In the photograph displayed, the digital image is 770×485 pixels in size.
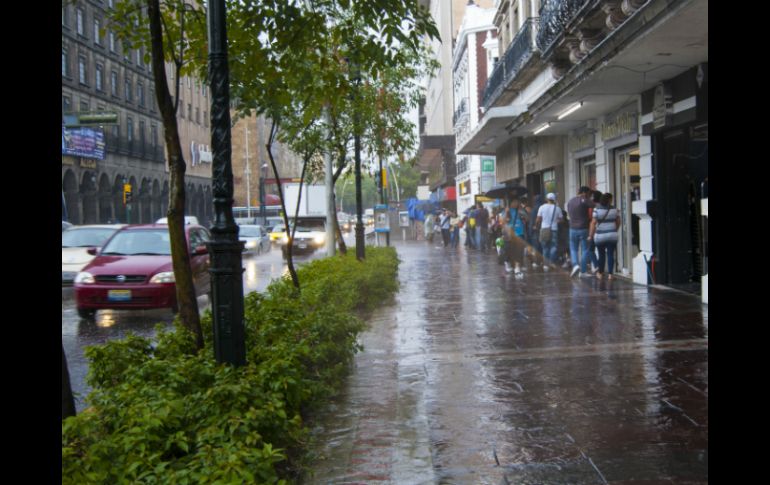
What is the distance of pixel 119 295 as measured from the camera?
1240 cm

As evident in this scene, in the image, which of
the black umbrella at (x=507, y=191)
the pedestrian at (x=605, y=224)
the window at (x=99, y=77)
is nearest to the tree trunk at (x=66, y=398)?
the pedestrian at (x=605, y=224)

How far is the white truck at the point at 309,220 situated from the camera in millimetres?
34062

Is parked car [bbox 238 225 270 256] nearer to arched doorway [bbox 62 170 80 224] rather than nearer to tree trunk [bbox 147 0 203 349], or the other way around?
arched doorway [bbox 62 170 80 224]

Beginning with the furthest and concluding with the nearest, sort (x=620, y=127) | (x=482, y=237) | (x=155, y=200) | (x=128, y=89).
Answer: (x=155, y=200) → (x=128, y=89) → (x=482, y=237) → (x=620, y=127)

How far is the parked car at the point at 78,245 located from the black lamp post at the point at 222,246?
12.4 m

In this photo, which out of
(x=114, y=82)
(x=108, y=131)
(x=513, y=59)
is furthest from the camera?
(x=114, y=82)

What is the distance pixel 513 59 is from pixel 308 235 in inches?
553

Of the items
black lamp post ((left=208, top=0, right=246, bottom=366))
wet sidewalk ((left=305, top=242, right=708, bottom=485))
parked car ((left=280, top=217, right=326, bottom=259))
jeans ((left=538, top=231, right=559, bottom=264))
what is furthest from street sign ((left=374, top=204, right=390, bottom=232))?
black lamp post ((left=208, top=0, right=246, bottom=366))

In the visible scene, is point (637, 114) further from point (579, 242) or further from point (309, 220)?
point (309, 220)

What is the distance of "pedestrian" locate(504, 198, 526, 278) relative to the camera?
17.8 metres

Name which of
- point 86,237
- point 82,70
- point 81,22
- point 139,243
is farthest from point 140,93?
Answer: point 139,243

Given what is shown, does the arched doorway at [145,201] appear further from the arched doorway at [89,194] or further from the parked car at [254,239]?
the parked car at [254,239]

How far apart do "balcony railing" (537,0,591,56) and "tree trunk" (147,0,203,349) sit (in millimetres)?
10677
